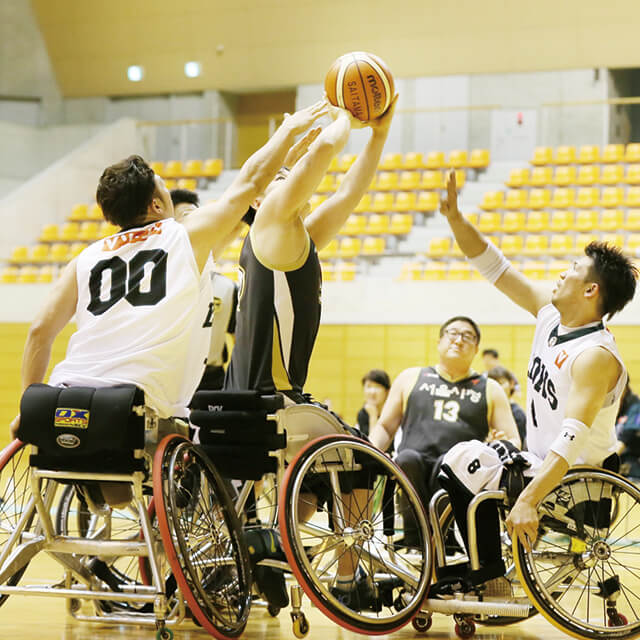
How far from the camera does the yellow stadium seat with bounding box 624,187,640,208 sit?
41.7ft

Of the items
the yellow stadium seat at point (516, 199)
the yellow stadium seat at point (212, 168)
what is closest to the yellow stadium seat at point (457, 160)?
the yellow stadium seat at point (516, 199)

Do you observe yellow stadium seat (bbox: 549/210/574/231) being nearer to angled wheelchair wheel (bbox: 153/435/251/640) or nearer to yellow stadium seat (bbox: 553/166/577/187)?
yellow stadium seat (bbox: 553/166/577/187)

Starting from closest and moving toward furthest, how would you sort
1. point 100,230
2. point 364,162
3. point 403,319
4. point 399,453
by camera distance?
point 364,162, point 399,453, point 403,319, point 100,230

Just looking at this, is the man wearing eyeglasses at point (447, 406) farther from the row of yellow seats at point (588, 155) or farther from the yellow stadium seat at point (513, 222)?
→ the row of yellow seats at point (588, 155)

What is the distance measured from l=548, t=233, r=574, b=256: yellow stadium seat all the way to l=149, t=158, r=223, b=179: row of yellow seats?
19.0 ft

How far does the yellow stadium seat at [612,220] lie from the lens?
12266 millimetres

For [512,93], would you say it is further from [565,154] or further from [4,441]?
[4,441]

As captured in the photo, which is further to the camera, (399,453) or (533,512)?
(399,453)

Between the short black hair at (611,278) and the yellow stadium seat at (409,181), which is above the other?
the yellow stadium seat at (409,181)

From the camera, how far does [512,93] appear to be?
15.9m

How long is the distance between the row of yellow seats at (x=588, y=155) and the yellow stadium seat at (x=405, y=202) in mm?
1891

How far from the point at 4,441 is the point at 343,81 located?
1080 centimetres

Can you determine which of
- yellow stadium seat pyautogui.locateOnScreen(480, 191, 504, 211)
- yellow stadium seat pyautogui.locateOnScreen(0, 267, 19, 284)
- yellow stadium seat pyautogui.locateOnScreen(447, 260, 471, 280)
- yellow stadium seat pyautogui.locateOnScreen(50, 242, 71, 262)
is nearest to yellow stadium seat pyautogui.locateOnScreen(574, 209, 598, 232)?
yellow stadium seat pyautogui.locateOnScreen(480, 191, 504, 211)

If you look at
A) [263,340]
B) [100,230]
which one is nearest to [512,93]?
[100,230]
